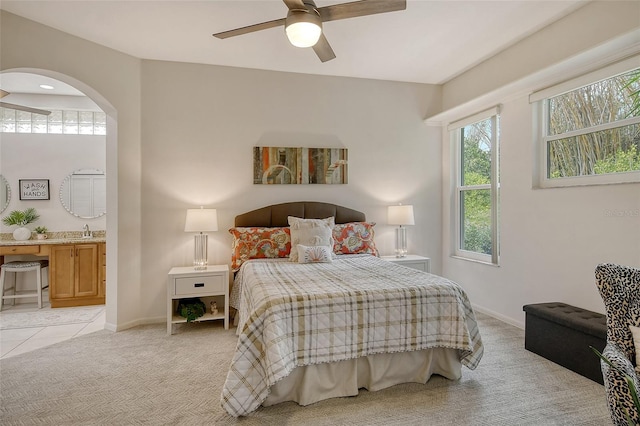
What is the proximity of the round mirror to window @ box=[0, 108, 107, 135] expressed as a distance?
73 centimetres

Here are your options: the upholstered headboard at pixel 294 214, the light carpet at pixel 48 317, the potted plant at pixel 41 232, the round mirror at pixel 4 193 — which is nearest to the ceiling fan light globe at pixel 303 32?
the upholstered headboard at pixel 294 214

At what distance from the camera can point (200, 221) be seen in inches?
140

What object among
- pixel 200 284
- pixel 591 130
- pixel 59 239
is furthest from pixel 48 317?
pixel 591 130

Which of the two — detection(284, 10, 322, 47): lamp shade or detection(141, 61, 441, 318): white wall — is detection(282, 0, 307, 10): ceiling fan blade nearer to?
detection(284, 10, 322, 47): lamp shade

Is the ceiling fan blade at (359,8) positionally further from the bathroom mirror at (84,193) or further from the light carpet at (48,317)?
the bathroom mirror at (84,193)

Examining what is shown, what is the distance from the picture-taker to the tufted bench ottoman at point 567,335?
2387 mm

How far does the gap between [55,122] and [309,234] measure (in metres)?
4.36

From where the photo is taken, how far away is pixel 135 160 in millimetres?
3736

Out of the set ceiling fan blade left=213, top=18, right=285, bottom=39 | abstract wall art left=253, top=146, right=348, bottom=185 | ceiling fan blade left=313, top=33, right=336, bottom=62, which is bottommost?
abstract wall art left=253, top=146, right=348, bottom=185

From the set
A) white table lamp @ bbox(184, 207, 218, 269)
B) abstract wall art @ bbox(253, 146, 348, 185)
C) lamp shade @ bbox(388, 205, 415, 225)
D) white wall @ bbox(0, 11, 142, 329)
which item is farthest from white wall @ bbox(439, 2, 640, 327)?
white wall @ bbox(0, 11, 142, 329)

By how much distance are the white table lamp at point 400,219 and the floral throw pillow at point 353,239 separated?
0.37 meters

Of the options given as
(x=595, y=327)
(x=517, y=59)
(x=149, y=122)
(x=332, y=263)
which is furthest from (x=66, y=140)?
(x=595, y=327)

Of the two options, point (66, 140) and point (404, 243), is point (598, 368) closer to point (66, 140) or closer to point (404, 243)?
point (404, 243)

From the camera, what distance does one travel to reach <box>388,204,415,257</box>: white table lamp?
421cm
